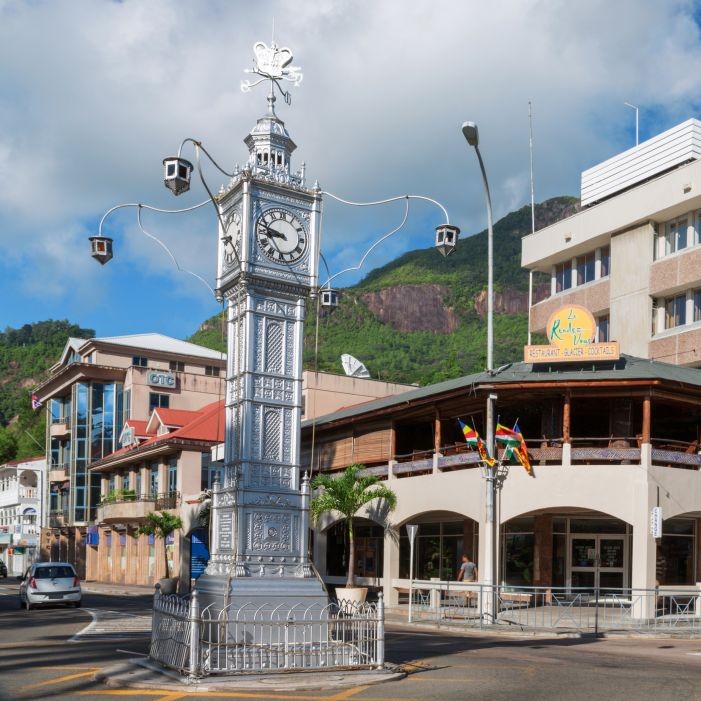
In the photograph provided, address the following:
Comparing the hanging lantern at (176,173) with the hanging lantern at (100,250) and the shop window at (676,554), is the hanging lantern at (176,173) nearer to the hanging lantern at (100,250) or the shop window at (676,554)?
the hanging lantern at (100,250)

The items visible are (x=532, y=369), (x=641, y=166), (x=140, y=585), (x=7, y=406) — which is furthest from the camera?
(x=7, y=406)

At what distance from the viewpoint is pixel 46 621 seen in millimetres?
25750

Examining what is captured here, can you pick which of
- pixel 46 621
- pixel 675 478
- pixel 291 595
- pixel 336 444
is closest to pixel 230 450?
pixel 291 595

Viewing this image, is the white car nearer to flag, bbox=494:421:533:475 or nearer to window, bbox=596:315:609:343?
flag, bbox=494:421:533:475

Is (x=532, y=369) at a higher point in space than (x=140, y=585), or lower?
higher

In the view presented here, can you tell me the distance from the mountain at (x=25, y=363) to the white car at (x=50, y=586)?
312 ft

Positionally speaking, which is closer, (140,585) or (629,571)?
(629,571)

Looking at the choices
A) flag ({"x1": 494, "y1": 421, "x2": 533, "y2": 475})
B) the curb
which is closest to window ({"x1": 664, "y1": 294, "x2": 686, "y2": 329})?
flag ({"x1": 494, "y1": 421, "x2": 533, "y2": 475})

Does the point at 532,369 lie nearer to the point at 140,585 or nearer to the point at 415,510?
the point at 415,510

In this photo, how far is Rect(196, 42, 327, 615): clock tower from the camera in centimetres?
1502

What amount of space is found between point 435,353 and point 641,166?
83170mm

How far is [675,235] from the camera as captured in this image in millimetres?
43000

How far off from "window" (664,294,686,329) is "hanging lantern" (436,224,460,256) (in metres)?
26.8

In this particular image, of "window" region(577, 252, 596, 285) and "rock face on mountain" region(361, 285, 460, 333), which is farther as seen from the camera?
"rock face on mountain" region(361, 285, 460, 333)
